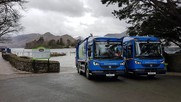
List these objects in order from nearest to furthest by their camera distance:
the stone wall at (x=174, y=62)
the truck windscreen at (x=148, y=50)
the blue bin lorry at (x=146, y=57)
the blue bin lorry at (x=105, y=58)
Answer: the blue bin lorry at (x=105, y=58)
the blue bin lorry at (x=146, y=57)
the truck windscreen at (x=148, y=50)
the stone wall at (x=174, y=62)

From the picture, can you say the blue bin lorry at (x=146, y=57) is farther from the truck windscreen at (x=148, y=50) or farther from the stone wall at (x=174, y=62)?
the stone wall at (x=174, y=62)

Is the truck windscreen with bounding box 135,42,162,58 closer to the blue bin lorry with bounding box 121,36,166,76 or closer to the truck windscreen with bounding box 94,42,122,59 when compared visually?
the blue bin lorry with bounding box 121,36,166,76

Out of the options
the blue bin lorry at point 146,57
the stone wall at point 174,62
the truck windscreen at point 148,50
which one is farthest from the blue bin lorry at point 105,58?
the stone wall at point 174,62

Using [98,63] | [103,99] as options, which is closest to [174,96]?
[103,99]

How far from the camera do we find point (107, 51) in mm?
15531

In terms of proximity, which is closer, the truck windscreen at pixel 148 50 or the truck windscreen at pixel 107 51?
the truck windscreen at pixel 107 51

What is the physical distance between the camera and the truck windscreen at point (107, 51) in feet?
50.7

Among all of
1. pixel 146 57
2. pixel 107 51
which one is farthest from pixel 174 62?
pixel 107 51

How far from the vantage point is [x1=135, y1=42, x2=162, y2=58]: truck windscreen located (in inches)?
650

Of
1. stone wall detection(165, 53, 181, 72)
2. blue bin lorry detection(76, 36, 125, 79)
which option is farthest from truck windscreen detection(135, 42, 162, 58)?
stone wall detection(165, 53, 181, 72)

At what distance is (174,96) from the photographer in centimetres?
1009

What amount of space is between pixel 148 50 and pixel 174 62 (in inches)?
331

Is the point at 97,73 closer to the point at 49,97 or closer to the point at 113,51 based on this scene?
the point at 113,51

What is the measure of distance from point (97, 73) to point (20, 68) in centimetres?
1310
